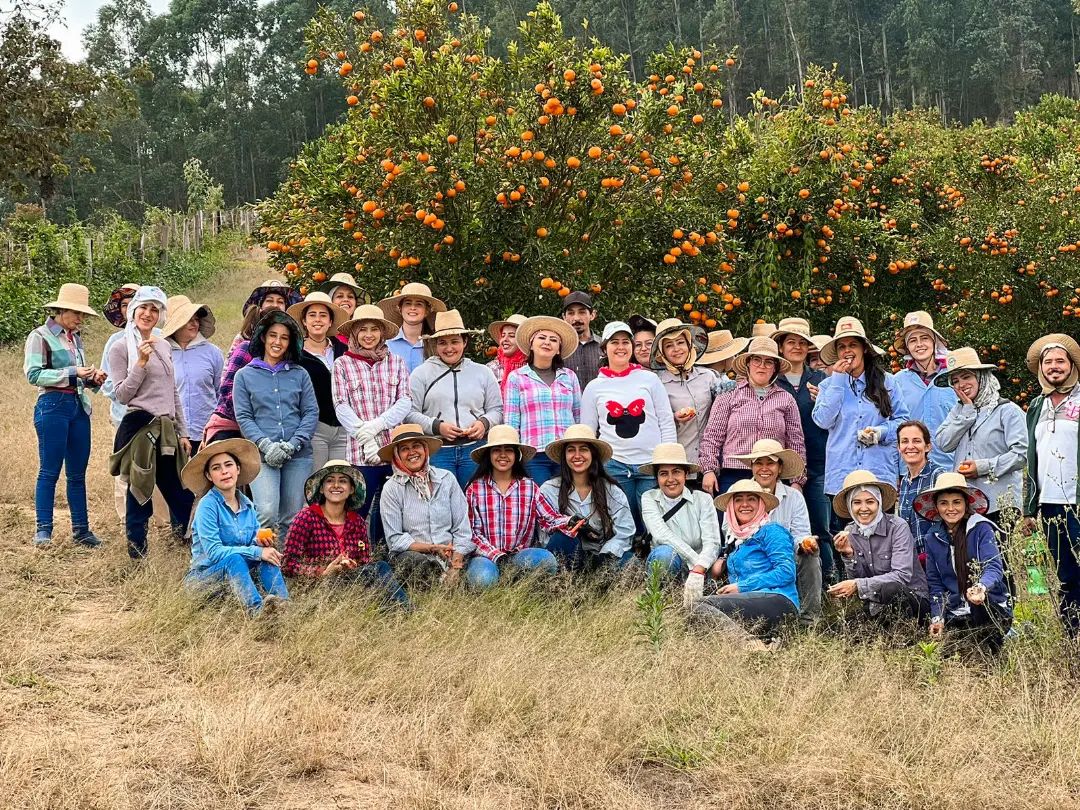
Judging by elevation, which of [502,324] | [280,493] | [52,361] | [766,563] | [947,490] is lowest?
[766,563]

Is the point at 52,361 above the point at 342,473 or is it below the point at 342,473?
above

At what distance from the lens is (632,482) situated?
284 inches

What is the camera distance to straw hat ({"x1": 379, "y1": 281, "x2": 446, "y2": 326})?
7527mm

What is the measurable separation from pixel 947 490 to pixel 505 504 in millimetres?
2579

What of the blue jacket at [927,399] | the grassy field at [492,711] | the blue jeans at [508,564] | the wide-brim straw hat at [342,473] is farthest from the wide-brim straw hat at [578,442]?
the blue jacket at [927,399]

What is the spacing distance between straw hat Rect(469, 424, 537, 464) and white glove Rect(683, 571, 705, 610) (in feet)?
4.20

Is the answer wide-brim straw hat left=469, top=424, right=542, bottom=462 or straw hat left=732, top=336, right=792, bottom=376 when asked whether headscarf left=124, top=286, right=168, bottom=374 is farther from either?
straw hat left=732, top=336, right=792, bottom=376


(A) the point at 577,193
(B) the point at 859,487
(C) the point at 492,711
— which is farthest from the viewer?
(A) the point at 577,193

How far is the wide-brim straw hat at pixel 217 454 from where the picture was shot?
6.21 metres

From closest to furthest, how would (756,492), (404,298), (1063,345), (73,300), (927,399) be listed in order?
(1063,345) < (756,492) < (927,399) < (73,300) < (404,298)

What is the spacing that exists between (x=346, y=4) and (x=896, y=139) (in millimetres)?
51417

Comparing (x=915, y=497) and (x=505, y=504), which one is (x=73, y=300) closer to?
(x=505, y=504)

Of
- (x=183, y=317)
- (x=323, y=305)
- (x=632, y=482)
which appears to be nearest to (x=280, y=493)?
(x=323, y=305)

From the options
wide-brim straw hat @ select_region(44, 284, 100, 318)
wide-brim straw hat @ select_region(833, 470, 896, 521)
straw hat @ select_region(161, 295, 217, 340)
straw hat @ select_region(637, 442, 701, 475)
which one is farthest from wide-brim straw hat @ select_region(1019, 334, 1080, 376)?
wide-brim straw hat @ select_region(44, 284, 100, 318)
